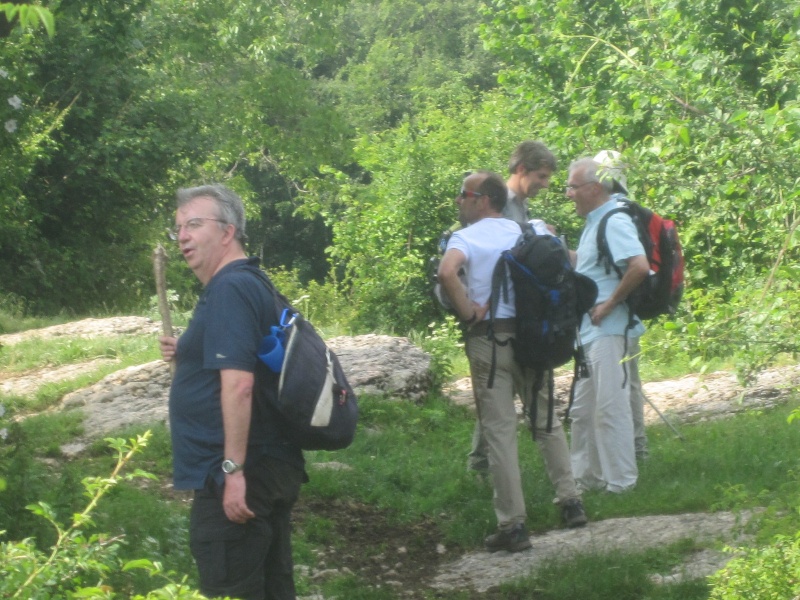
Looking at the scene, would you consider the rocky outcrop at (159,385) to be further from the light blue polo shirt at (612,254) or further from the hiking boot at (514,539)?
the hiking boot at (514,539)

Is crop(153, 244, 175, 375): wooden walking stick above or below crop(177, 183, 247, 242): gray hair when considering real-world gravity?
below

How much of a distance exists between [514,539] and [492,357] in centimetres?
90

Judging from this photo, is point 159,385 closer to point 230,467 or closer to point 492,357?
point 492,357

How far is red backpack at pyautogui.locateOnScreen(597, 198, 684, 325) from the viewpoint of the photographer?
6520 millimetres

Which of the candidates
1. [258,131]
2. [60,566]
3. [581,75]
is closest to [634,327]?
[60,566]

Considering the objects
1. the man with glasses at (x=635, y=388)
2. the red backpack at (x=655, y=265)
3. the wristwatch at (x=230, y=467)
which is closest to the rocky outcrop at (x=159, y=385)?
the man with glasses at (x=635, y=388)

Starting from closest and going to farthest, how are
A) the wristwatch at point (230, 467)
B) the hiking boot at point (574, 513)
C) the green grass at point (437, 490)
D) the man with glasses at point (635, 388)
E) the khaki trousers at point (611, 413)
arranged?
the wristwatch at point (230, 467), the green grass at point (437, 490), the hiking boot at point (574, 513), the khaki trousers at point (611, 413), the man with glasses at point (635, 388)

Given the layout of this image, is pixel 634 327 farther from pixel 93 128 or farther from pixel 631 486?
pixel 93 128

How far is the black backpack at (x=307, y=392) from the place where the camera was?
3.70 m

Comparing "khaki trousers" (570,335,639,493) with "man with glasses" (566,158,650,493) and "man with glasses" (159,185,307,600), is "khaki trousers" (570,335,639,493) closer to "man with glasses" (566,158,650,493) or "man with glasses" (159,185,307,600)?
"man with glasses" (566,158,650,493)

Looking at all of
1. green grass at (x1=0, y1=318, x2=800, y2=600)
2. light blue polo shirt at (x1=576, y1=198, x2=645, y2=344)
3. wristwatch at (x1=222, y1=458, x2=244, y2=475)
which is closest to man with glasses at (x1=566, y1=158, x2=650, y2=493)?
light blue polo shirt at (x1=576, y1=198, x2=645, y2=344)

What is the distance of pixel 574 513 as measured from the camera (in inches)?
236

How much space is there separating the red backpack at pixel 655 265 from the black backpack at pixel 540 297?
855mm

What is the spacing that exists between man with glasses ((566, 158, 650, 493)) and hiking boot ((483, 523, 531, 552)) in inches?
37.8
